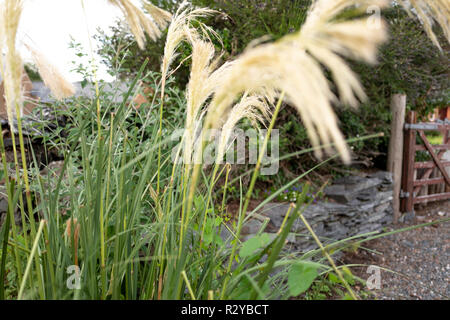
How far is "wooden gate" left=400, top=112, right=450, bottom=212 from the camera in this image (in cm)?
493

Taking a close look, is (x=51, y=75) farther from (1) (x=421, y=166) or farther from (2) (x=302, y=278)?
(1) (x=421, y=166)

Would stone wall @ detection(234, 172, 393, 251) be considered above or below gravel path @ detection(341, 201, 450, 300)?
above

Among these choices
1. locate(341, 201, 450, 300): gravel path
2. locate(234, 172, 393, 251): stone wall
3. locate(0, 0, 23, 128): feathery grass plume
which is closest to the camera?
locate(0, 0, 23, 128): feathery grass plume

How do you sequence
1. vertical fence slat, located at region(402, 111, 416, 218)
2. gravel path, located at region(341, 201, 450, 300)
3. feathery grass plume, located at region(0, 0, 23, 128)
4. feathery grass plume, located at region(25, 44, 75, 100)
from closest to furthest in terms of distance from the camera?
1. feathery grass plume, located at region(0, 0, 23, 128)
2. feathery grass plume, located at region(25, 44, 75, 100)
3. gravel path, located at region(341, 201, 450, 300)
4. vertical fence slat, located at region(402, 111, 416, 218)

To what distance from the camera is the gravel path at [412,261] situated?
3.15 meters

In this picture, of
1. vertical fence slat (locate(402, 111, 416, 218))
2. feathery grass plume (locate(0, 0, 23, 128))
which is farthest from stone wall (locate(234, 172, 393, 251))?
feathery grass plume (locate(0, 0, 23, 128))

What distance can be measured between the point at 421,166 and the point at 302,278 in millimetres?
5245

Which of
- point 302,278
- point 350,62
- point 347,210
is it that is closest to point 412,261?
point 347,210

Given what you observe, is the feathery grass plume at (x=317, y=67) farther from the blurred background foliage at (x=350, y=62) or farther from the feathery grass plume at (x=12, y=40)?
the blurred background foliage at (x=350, y=62)

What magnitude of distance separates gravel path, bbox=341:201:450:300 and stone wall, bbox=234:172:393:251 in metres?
0.29

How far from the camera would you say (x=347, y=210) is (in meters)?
3.93

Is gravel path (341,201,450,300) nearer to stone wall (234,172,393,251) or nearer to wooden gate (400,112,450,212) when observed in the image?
stone wall (234,172,393,251)

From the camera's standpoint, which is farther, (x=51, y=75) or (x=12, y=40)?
(x=51, y=75)

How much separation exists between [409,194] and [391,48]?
2.25m
